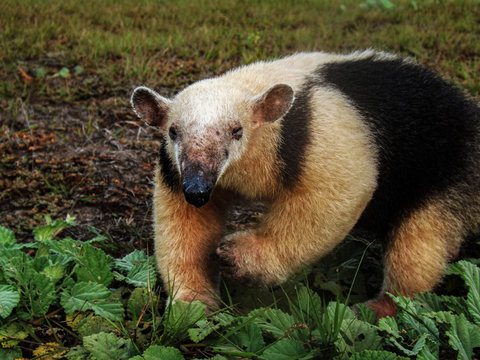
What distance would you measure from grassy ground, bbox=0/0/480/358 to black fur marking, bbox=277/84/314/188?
146 cm

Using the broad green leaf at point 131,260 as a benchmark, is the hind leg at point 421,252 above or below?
above

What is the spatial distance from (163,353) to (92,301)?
0.75 meters

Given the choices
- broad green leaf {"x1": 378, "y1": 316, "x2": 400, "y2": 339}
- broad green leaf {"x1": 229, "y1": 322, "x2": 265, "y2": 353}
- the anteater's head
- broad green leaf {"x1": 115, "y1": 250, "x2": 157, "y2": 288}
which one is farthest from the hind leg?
broad green leaf {"x1": 115, "y1": 250, "x2": 157, "y2": 288}

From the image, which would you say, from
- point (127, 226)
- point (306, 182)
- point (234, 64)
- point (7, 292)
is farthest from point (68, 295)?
point (234, 64)

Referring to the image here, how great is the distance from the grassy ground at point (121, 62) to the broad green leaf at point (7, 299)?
3.50 ft

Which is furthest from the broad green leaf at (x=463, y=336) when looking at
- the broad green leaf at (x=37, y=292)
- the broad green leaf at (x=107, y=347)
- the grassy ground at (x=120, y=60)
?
the grassy ground at (x=120, y=60)

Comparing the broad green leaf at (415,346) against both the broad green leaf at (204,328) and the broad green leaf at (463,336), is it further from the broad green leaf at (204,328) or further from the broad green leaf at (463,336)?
the broad green leaf at (204,328)

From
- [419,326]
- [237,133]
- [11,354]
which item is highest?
[237,133]

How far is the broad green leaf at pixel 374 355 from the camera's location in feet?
7.53

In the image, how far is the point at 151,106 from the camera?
337 cm

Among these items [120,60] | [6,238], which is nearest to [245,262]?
[6,238]

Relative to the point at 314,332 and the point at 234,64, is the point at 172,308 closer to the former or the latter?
the point at 314,332

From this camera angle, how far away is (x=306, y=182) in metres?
3.15

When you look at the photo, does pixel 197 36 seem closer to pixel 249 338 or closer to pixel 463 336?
pixel 249 338
